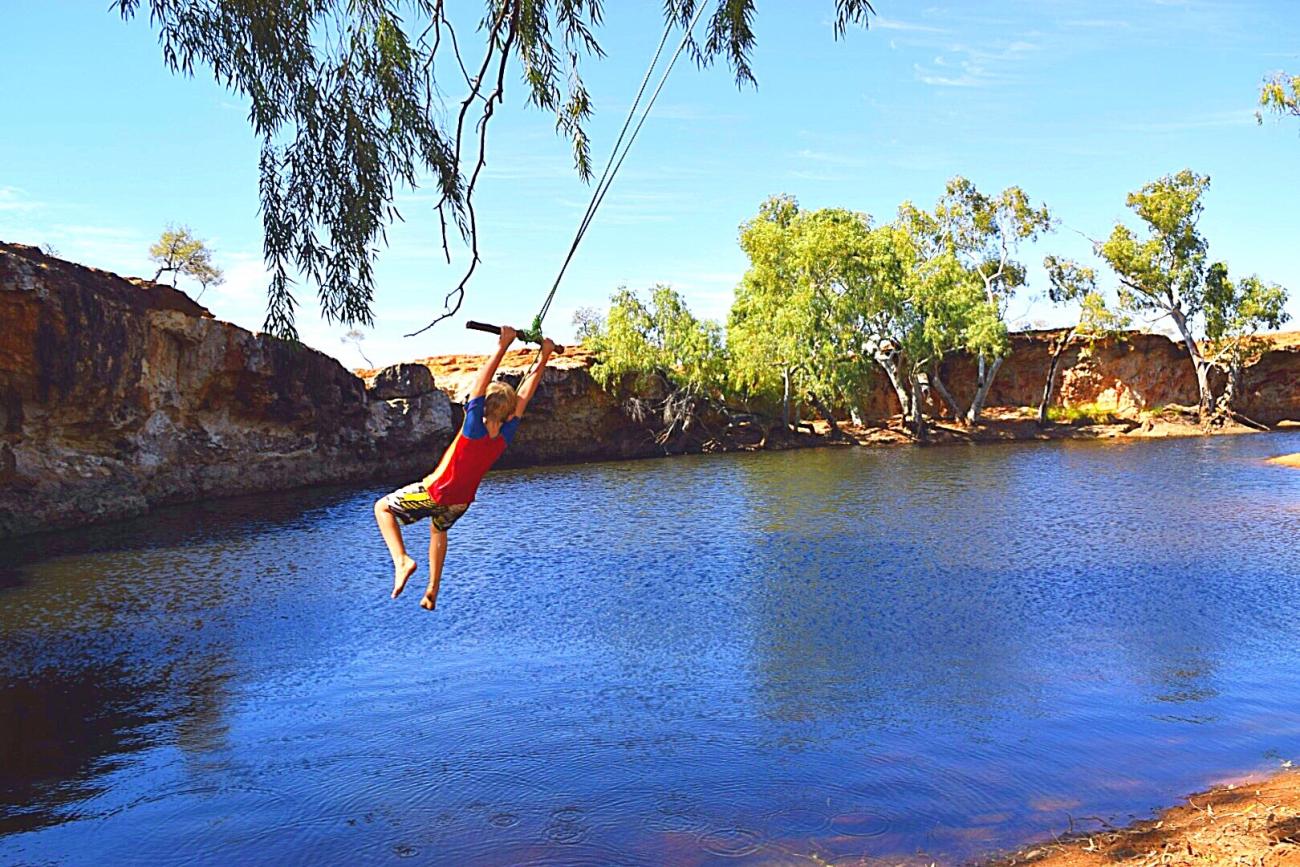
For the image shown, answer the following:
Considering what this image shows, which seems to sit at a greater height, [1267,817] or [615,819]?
[1267,817]

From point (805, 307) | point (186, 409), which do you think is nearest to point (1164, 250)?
point (805, 307)

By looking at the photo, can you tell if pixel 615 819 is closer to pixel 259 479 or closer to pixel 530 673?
pixel 530 673

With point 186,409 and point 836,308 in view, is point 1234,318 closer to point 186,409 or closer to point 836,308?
point 836,308

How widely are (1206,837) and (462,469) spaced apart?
514 cm

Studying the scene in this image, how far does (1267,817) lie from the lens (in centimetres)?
662

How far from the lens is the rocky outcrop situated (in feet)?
85.4

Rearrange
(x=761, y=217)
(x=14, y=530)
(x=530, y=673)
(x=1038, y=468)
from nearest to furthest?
1. (x=530, y=673)
2. (x=14, y=530)
3. (x=1038, y=468)
4. (x=761, y=217)

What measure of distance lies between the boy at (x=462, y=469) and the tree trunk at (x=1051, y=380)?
5028 centimetres

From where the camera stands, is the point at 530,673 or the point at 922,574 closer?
the point at 530,673

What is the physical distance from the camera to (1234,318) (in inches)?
1961

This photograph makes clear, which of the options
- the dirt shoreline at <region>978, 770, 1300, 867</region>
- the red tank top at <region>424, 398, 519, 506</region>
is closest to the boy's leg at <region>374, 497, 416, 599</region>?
the red tank top at <region>424, 398, 519, 506</region>

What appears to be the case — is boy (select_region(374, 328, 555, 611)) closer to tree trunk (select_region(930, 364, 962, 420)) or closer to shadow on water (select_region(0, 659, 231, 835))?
shadow on water (select_region(0, 659, 231, 835))

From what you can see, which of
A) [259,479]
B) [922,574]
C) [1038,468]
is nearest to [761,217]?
[1038,468]

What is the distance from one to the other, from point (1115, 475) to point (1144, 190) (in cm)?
2254
